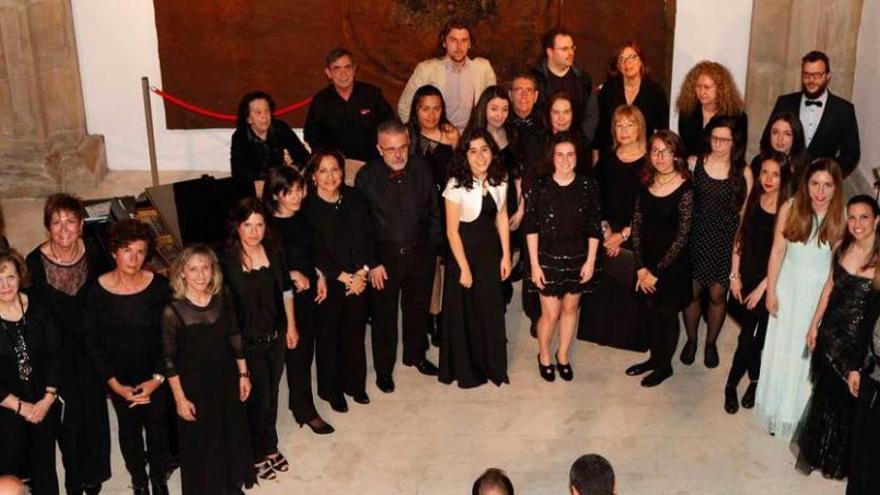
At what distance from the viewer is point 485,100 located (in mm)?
7727

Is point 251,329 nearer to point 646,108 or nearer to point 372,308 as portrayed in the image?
point 372,308

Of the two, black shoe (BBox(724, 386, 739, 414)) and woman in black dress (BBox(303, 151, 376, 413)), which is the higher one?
woman in black dress (BBox(303, 151, 376, 413))

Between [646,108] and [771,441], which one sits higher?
[646,108]

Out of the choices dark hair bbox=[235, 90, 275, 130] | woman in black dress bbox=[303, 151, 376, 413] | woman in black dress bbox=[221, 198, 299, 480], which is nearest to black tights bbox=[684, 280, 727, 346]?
woman in black dress bbox=[303, 151, 376, 413]

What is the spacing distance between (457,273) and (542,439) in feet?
3.77

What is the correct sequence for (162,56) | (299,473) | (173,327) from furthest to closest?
(162,56) → (299,473) → (173,327)

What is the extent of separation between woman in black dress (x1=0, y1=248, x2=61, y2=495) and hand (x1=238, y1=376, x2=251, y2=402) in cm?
91

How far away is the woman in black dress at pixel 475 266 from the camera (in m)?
7.32

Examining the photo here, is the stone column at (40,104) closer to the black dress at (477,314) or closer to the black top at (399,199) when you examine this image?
the black top at (399,199)

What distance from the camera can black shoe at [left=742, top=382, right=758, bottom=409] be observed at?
7480 millimetres

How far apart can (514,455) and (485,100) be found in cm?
225

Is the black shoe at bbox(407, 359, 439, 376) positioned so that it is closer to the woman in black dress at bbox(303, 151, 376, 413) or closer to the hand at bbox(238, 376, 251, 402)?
the woman in black dress at bbox(303, 151, 376, 413)

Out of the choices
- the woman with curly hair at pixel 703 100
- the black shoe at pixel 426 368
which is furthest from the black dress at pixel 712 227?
the black shoe at pixel 426 368

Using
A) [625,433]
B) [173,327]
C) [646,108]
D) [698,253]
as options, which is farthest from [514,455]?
[646,108]
